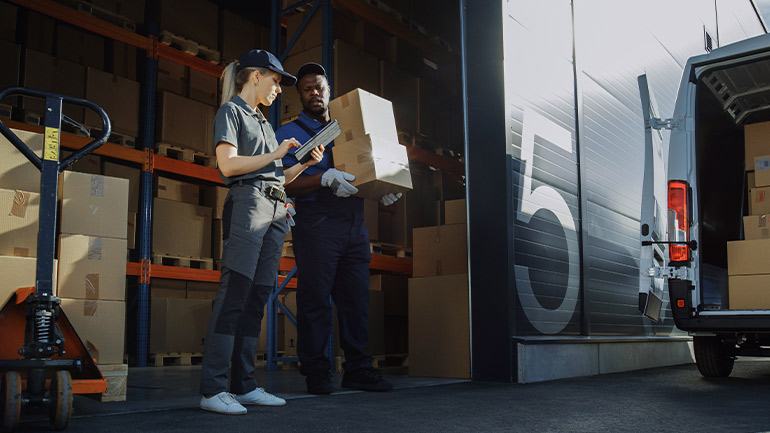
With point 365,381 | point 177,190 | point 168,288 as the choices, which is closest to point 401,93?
point 177,190

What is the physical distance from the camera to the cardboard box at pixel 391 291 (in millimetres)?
8039

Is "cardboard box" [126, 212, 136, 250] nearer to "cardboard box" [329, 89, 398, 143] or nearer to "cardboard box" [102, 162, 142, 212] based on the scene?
"cardboard box" [102, 162, 142, 212]

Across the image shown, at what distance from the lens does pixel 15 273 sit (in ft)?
12.2

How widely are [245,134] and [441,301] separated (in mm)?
2678

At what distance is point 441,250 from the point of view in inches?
231

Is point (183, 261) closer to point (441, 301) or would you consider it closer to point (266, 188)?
point (441, 301)

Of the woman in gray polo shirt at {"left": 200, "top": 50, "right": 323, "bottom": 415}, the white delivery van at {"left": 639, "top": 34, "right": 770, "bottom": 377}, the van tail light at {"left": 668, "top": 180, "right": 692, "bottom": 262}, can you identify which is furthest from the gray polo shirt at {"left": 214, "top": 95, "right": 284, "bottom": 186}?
the van tail light at {"left": 668, "top": 180, "right": 692, "bottom": 262}

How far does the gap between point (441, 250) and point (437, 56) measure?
5.01 meters

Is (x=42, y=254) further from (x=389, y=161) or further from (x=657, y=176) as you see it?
(x=657, y=176)

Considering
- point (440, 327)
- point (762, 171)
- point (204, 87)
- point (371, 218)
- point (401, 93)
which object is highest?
point (204, 87)

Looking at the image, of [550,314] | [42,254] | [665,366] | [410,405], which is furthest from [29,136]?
[665,366]

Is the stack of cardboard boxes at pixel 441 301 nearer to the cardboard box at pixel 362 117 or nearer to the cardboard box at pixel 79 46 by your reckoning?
the cardboard box at pixel 362 117

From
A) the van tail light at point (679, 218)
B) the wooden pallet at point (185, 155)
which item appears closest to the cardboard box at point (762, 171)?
the van tail light at point (679, 218)

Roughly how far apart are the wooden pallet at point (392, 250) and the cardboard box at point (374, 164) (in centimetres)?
426
